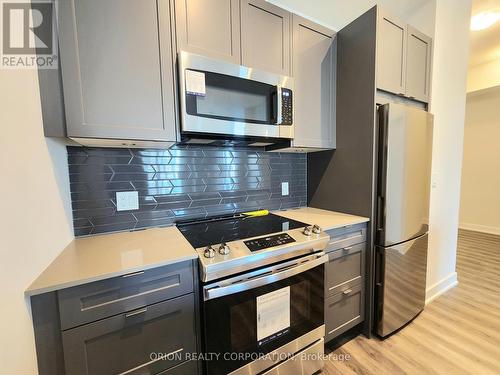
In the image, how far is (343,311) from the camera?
1567mm

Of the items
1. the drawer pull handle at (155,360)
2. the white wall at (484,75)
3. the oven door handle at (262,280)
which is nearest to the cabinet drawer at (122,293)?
the oven door handle at (262,280)

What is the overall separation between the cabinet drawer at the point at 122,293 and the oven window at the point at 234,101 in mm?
829

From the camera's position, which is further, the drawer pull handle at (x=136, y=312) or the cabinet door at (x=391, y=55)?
the cabinet door at (x=391, y=55)

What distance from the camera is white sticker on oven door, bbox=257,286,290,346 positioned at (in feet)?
3.79

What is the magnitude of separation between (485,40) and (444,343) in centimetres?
384

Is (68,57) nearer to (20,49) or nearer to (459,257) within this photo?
(20,49)

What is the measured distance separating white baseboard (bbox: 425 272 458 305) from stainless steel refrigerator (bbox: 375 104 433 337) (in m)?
0.57

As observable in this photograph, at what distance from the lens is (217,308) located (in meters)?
1.04

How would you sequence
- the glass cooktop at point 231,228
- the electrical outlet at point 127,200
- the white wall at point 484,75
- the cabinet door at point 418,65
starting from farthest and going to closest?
the white wall at point 484,75 → the cabinet door at point 418,65 → the electrical outlet at point 127,200 → the glass cooktop at point 231,228

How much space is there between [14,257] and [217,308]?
0.76 meters

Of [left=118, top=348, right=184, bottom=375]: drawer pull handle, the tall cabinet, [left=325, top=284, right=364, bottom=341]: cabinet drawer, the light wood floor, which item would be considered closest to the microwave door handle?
the tall cabinet

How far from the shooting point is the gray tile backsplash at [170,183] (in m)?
1.31

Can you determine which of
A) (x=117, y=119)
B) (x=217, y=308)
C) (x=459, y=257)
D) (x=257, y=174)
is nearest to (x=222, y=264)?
(x=217, y=308)

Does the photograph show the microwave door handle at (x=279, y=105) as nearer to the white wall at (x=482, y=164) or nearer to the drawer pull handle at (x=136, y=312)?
the drawer pull handle at (x=136, y=312)
